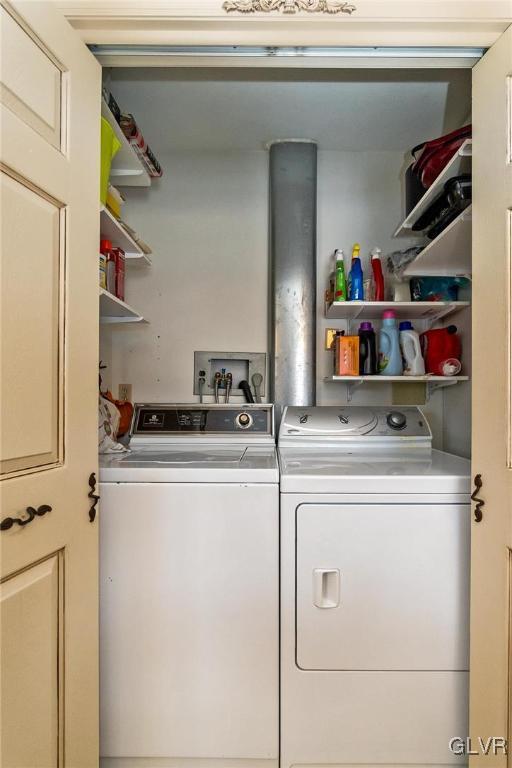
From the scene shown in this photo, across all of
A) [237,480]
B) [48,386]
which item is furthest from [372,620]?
[48,386]

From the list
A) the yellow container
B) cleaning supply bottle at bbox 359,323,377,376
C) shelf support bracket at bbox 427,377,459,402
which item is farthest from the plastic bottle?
shelf support bracket at bbox 427,377,459,402

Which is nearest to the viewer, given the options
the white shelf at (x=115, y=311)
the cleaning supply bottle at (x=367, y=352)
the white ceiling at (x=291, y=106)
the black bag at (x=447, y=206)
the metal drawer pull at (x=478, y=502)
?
the metal drawer pull at (x=478, y=502)

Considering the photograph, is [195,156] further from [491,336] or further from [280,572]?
[280,572]

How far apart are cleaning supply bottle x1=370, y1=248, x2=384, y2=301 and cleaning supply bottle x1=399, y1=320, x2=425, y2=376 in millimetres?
197

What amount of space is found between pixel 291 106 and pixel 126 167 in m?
0.85

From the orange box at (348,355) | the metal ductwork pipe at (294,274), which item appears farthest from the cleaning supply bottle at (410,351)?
the metal ductwork pipe at (294,274)

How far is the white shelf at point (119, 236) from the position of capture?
5.37 ft

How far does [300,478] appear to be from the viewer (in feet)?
4.57

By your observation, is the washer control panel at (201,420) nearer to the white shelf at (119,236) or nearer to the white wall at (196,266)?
the white wall at (196,266)

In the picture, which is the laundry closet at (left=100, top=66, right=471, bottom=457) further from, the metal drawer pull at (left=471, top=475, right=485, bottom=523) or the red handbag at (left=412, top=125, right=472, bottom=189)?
the metal drawer pull at (left=471, top=475, right=485, bottom=523)

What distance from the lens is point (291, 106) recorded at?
2.11 meters

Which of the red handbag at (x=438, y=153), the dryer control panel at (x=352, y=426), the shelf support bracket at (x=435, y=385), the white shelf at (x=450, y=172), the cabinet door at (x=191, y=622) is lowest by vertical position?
the cabinet door at (x=191, y=622)

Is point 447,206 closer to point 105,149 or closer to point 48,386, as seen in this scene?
point 105,149

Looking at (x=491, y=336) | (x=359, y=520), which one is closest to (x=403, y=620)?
(x=359, y=520)
